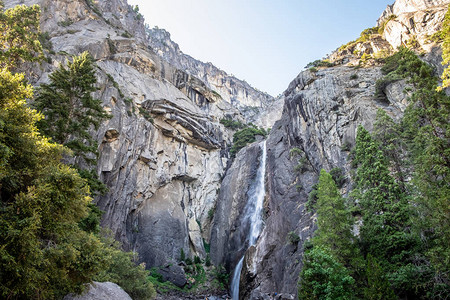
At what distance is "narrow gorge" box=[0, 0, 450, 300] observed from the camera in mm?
27188

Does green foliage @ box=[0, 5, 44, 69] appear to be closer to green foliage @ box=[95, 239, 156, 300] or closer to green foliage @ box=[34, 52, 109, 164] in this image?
green foliage @ box=[34, 52, 109, 164]

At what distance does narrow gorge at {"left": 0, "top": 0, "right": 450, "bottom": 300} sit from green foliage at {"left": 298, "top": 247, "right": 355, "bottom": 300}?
6618 mm

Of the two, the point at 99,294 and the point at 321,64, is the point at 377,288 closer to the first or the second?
the point at 99,294

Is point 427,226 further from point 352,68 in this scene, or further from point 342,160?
point 352,68

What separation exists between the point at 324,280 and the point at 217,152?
3946cm

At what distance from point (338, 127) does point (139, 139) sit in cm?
2578

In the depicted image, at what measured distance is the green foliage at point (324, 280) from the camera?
1315 cm

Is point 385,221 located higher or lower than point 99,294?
higher

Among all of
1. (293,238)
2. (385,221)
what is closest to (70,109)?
(293,238)

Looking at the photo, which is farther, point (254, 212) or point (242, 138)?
point (242, 138)

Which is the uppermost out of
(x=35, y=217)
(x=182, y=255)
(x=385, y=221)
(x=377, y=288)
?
(x=385, y=221)

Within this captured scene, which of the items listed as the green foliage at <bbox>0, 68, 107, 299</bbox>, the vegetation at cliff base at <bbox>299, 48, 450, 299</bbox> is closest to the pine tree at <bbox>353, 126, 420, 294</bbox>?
the vegetation at cliff base at <bbox>299, 48, 450, 299</bbox>

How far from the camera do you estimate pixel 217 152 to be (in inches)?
2055

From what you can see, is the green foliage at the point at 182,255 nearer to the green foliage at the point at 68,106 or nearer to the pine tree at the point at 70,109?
the pine tree at the point at 70,109
